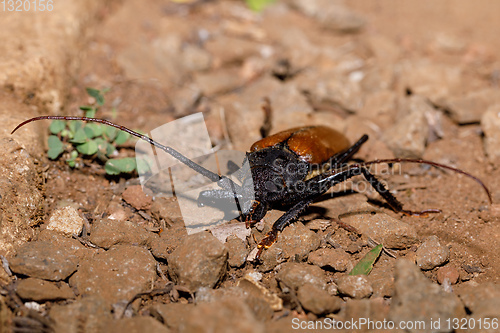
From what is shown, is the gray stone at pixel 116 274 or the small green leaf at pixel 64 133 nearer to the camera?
the gray stone at pixel 116 274

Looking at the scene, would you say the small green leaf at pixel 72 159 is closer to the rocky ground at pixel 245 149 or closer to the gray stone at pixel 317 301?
the rocky ground at pixel 245 149

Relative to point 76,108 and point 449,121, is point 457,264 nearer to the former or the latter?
point 449,121

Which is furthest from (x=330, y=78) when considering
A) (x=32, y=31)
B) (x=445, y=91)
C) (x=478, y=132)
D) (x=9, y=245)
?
(x=9, y=245)

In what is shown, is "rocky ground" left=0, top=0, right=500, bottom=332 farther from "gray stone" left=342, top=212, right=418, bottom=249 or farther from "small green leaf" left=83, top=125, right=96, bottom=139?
"small green leaf" left=83, top=125, right=96, bottom=139

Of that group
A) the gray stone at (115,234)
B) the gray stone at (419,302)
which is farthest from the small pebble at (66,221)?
the gray stone at (419,302)

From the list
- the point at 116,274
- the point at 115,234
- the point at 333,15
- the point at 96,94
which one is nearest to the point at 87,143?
the point at 96,94

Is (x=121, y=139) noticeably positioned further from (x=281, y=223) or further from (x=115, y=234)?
(x=281, y=223)

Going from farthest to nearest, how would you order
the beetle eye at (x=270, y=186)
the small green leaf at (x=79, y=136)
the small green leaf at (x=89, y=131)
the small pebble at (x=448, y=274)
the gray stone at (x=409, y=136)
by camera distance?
the gray stone at (x=409, y=136)
the small green leaf at (x=89, y=131)
the small green leaf at (x=79, y=136)
the beetle eye at (x=270, y=186)
the small pebble at (x=448, y=274)
